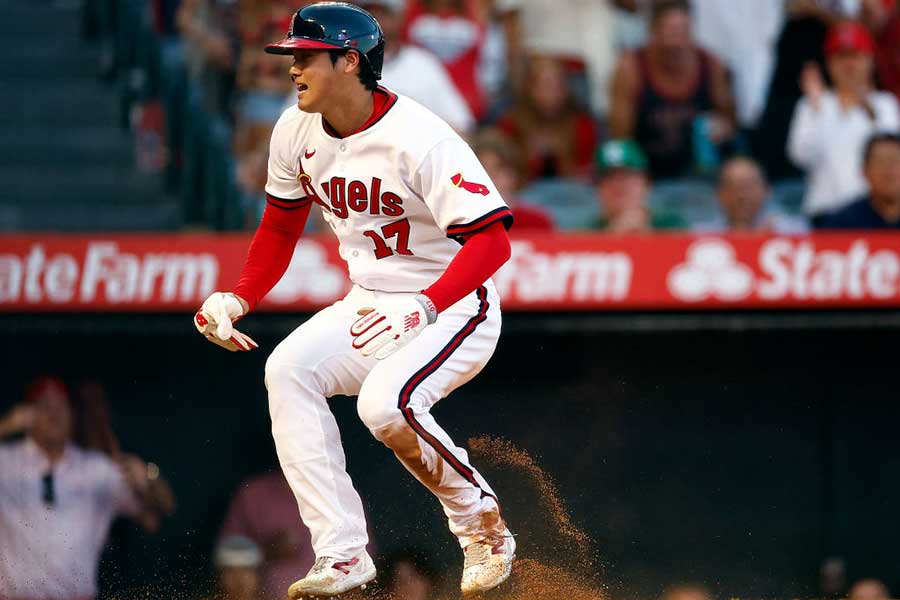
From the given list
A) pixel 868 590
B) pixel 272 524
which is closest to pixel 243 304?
pixel 272 524

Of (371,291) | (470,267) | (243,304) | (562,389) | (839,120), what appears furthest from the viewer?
(839,120)

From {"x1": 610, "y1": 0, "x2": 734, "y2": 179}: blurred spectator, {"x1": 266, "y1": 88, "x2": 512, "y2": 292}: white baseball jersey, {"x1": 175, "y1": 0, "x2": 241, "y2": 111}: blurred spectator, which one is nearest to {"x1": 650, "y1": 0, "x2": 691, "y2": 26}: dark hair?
{"x1": 610, "y1": 0, "x2": 734, "y2": 179}: blurred spectator

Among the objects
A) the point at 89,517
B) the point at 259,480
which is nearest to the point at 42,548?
the point at 89,517

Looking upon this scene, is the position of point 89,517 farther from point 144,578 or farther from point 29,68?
point 29,68

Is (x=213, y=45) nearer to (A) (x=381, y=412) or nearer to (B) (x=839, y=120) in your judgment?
(B) (x=839, y=120)

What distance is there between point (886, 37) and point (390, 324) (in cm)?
471

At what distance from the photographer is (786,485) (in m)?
5.93

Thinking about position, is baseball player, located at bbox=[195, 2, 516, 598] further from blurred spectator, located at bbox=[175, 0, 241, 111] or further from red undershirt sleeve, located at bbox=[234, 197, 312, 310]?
blurred spectator, located at bbox=[175, 0, 241, 111]

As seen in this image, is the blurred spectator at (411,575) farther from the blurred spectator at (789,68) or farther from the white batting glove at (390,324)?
the blurred spectator at (789,68)

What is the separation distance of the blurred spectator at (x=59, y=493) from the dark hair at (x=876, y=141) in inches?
135

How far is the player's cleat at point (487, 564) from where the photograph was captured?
4172 millimetres

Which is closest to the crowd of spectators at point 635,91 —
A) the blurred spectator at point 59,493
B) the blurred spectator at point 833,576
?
the blurred spectator at point 59,493

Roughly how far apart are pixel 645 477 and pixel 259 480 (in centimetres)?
157

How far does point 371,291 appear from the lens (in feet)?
13.7
